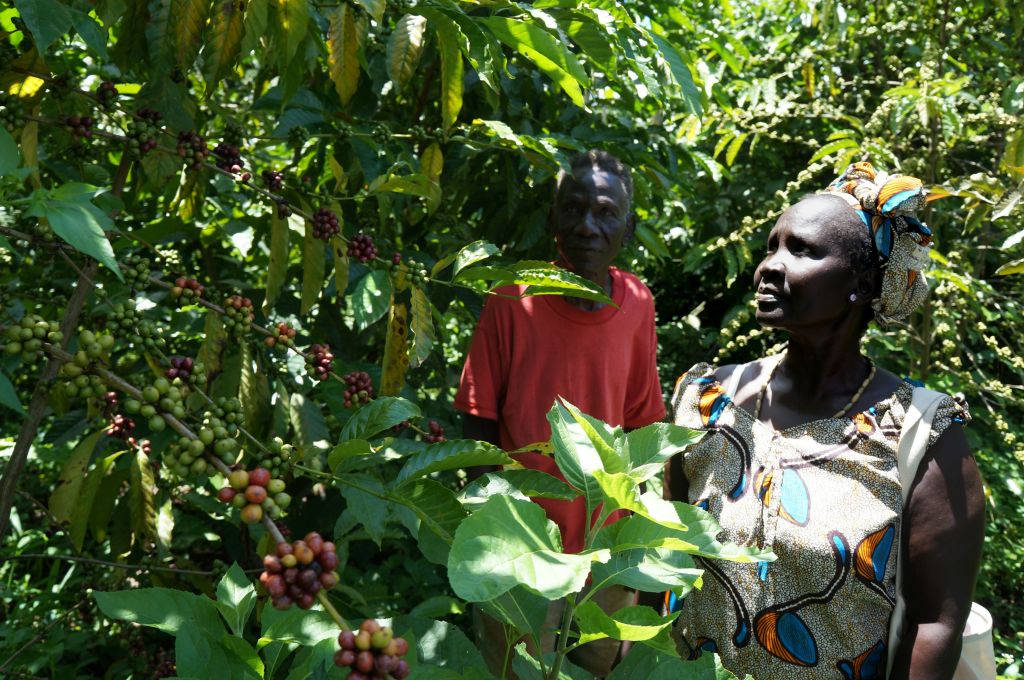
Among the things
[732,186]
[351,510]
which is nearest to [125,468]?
[351,510]

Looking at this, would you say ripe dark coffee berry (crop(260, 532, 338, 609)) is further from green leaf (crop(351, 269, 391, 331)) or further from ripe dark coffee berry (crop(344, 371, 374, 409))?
green leaf (crop(351, 269, 391, 331))

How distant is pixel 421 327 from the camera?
1568 millimetres

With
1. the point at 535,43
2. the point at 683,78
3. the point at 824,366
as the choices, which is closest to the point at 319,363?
the point at 535,43

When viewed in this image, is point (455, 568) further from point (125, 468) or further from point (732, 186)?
point (732, 186)

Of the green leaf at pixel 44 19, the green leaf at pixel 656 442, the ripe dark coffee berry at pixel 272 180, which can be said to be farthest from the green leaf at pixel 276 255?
the green leaf at pixel 656 442

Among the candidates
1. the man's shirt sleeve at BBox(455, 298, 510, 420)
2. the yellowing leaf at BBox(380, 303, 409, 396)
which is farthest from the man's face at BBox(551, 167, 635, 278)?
the yellowing leaf at BBox(380, 303, 409, 396)

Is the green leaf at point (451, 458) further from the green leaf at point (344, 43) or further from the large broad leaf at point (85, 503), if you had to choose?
the large broad leaf at point (85, 503)

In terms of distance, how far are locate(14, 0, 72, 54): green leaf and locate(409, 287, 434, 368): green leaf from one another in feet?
2.20

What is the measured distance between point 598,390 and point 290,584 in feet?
5.99

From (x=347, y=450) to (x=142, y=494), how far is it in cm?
95

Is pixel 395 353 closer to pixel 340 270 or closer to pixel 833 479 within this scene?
pixel 340 270

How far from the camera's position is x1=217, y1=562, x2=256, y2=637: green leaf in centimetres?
92

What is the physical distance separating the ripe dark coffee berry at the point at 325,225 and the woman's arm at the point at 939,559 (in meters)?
1.17

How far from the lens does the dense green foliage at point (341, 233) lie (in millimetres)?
1201
